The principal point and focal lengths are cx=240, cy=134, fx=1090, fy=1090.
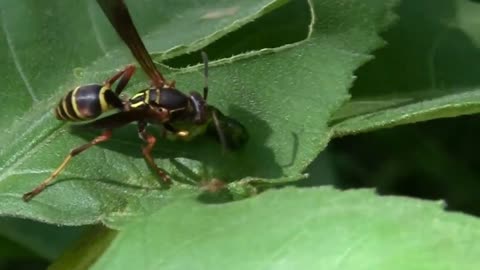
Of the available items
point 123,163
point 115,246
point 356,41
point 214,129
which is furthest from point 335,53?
point 115,246

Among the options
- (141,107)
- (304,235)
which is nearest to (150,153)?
(141,107)

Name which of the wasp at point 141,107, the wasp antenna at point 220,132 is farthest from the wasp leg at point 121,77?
the wasp antenna at point 220,132

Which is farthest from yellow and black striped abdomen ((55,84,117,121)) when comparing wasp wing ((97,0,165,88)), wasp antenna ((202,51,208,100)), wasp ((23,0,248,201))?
wasp antenna ((202,51,208,100))

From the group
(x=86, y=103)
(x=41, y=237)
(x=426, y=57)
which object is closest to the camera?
(x=86, y=103)

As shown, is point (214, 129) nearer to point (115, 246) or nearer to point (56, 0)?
point (56, 0)

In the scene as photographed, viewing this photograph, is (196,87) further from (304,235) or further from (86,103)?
(304,235)

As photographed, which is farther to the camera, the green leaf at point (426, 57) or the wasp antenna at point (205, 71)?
the green leaf at point (426, 57)

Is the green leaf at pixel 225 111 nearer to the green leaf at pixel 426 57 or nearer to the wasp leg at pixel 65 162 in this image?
the wasp leg at pixel 65 162
